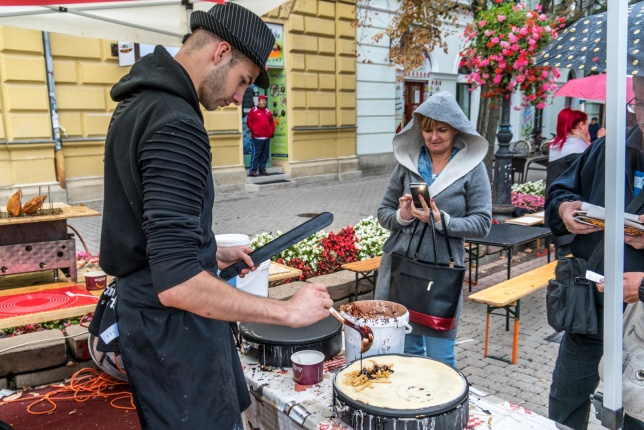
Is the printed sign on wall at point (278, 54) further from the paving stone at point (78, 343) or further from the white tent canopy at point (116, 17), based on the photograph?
the paving stone at point (78, 343)

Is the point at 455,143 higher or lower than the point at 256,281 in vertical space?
higher

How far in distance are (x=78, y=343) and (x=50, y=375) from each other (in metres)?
0.27

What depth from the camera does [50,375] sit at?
356cm

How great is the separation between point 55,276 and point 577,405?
416cm

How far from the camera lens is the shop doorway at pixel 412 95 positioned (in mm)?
17203

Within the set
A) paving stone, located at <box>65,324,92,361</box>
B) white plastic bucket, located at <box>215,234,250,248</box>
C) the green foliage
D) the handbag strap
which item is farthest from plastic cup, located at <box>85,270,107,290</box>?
the handbag strap

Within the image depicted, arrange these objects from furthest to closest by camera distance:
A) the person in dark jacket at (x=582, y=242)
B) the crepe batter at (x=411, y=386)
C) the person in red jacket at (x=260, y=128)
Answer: the person in red jacket at (x=260, y=128), the person in dark jacket at (x=582, y=242), the crepe batter at (x=411, y=386)

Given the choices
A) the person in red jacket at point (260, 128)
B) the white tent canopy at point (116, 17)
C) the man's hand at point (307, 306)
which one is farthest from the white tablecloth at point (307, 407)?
the person in red jacket at point (260, 128)

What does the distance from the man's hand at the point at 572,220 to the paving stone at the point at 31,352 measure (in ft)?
10.2

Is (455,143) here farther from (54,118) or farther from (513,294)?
(54,118)

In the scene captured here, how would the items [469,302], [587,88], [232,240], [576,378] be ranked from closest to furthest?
[576,378] → [232,240] → [469,302] → [587,88]

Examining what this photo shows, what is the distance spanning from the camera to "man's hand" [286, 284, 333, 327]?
1525mm

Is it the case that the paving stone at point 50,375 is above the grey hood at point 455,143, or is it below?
below

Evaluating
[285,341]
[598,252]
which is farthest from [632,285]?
[285,341]
